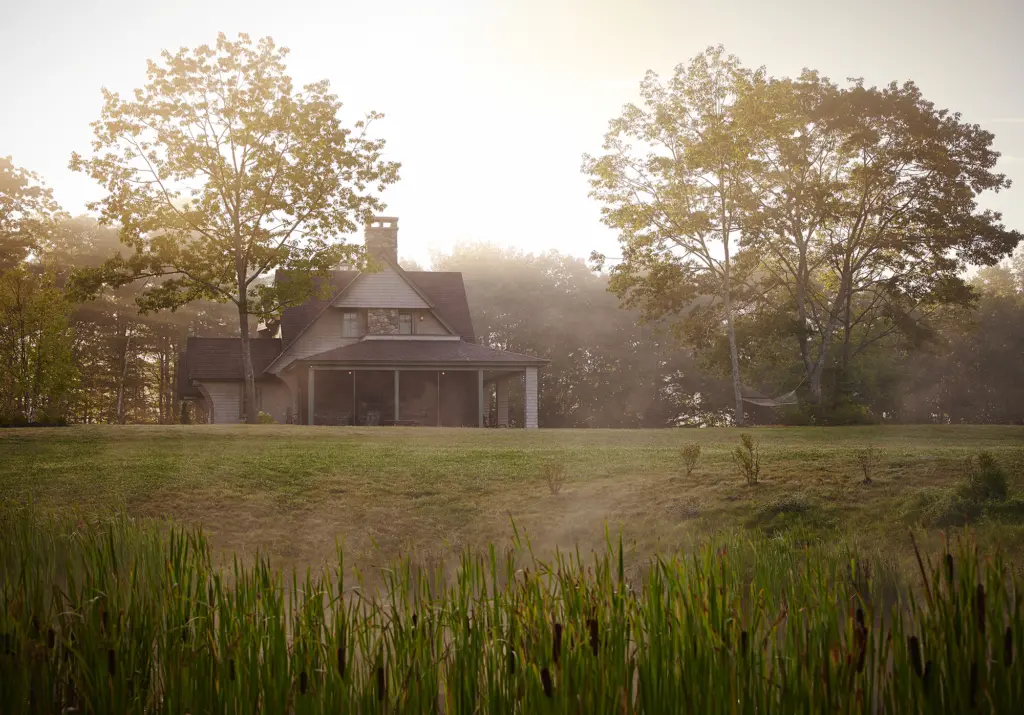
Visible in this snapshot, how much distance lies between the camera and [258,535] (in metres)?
9.36

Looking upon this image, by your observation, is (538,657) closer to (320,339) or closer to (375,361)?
(375,361)

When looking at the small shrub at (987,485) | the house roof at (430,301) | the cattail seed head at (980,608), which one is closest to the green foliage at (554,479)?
the small shrub at (987,485)

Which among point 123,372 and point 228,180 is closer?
point 228,180

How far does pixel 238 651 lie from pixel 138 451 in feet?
40.3

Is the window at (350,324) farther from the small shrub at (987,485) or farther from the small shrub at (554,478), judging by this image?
the small shrub at (987,485)

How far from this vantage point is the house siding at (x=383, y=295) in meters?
36.7

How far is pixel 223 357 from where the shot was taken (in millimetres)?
39344

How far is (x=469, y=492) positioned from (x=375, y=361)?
21.7m

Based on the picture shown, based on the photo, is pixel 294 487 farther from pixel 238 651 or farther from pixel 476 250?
pixel 476 250

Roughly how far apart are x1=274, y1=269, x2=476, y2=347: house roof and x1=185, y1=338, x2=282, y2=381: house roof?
59.9 inches

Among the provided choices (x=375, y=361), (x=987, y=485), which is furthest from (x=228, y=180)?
(x=987, y=485)

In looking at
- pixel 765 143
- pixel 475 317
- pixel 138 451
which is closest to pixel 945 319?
pixel 765 143

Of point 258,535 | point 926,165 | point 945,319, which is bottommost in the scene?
point 258,535

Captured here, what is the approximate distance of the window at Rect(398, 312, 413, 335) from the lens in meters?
36.9
